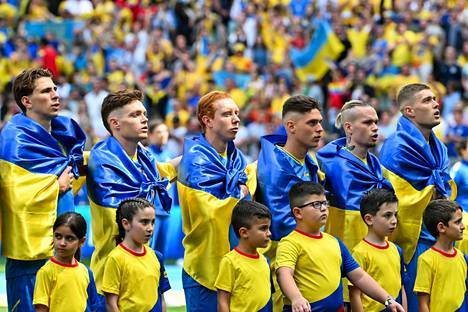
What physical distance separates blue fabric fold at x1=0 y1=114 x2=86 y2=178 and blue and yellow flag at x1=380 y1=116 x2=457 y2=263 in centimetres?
250

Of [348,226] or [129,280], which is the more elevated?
[348,226]

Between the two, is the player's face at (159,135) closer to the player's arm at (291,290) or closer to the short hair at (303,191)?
the short hair at (303,191)

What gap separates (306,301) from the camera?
7844 mm

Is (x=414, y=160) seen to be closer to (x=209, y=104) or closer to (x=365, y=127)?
(x=365, y=127)

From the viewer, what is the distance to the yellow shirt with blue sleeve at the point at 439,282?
879cm

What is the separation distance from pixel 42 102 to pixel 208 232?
1508 millimetres

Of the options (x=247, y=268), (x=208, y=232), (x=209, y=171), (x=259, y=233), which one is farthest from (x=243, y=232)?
(x=209, y=171)

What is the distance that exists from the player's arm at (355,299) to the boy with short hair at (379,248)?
17 mm

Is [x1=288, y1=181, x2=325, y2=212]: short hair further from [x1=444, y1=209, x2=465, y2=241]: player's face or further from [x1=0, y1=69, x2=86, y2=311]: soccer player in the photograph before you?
[x1=0, y1=69, x2=86, y2=311]: soccer player

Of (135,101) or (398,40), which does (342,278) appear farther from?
(398,40)

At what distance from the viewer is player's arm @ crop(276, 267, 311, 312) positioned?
7.80m

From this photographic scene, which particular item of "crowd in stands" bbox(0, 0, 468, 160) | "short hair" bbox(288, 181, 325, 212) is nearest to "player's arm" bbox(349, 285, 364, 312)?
"short hair" bbox(288, 181, 325, 212)

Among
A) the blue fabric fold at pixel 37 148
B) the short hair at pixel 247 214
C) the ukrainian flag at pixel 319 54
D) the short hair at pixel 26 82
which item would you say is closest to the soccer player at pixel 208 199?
the short hair at pixel 247 214

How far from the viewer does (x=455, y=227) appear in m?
8.88
